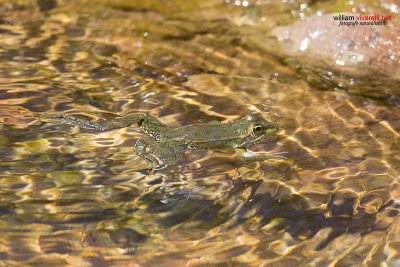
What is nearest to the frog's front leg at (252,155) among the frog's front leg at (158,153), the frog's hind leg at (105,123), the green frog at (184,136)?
the green frog at (184,136)

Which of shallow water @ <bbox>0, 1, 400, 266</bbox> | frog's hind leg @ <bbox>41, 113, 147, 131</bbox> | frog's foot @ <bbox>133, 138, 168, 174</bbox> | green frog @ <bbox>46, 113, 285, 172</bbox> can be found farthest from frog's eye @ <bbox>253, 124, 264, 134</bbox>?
frog's hind leg @ <bbox>41, 113, 147, 131</bbox>

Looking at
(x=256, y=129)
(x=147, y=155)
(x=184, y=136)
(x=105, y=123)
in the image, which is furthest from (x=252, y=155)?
(x=105, y=123)

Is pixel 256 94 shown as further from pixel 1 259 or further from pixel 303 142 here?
pixel 1 259

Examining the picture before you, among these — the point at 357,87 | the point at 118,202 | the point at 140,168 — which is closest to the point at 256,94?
the point at 357,87

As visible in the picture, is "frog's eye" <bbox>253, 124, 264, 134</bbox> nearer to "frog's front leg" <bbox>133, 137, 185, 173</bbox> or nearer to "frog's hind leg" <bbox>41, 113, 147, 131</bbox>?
"frog's front leg" <bbox>133, 137, 185, 173</bbox>

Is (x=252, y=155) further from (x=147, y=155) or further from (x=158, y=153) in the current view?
(x=147, y=155)

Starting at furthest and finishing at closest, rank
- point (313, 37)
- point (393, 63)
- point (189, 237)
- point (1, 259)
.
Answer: point (313, 37), point (393, 63), point (189, 237), point (1, 259)
